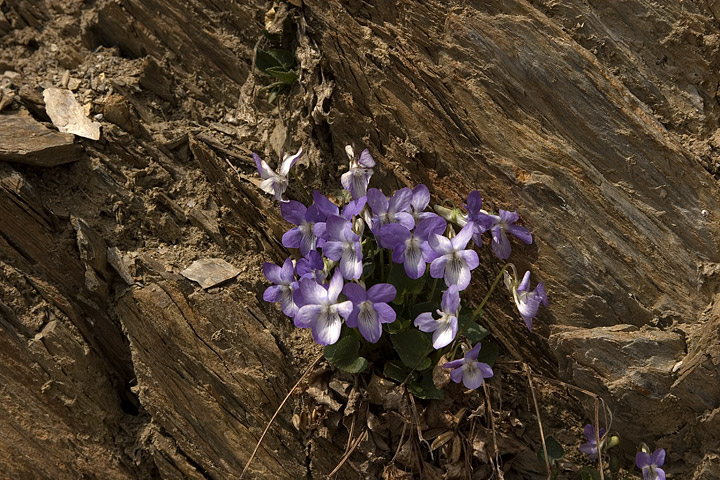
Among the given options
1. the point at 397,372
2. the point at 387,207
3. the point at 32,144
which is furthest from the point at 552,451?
the point at 32,144

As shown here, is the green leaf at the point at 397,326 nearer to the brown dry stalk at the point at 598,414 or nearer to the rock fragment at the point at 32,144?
the brown dry stalk at the point at 598,414

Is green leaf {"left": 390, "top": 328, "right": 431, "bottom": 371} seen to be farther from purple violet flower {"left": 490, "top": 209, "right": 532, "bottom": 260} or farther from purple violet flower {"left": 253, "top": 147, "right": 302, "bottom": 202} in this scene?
purple violet flower {"left": 253, "top": 147, "right": 302, "bottom": 202}

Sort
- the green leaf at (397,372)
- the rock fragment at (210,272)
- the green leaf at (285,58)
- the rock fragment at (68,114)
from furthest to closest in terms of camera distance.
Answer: the green leaf at (285,58), the rock fragment at (68,114), the rock fragment at (210,272), the green leaf at (397,372)

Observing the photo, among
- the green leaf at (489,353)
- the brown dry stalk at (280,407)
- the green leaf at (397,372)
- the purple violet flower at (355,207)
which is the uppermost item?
the purple violet flower at (355,207)

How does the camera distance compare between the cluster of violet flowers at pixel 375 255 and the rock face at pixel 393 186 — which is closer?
the cluster of violet flowers at pixel 375 255

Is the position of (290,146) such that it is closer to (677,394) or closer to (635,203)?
(635,203)

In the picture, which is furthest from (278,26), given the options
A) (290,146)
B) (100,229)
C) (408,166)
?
(100,229)

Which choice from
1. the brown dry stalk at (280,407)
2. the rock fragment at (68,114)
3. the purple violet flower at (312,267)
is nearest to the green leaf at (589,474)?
the brown dry stalk at (280,407)
